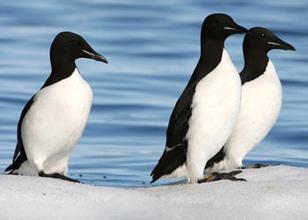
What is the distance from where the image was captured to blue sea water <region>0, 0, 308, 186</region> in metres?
14.4

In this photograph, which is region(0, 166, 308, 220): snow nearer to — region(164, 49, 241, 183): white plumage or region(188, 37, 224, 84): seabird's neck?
region(164, 49, 241, 183): white plumage

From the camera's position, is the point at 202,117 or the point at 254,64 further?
the point at 254,64

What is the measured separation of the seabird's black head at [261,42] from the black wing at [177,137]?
3.94ft

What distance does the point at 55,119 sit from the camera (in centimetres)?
945

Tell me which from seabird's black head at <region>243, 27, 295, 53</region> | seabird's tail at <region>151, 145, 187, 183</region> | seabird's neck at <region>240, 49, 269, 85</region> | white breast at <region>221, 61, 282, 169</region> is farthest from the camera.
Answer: seabird's black head at <region>243, 27, 295, 53</region>

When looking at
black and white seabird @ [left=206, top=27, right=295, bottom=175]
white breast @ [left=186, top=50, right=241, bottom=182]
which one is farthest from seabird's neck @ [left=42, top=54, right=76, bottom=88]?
black and white seabird @ [left=206, top=27, right=295, bottom=175]

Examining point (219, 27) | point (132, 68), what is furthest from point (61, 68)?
point (132, 68)

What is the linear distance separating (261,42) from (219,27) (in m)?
0.89

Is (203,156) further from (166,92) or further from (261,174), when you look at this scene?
(166,92)

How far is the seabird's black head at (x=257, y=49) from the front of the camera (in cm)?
1052

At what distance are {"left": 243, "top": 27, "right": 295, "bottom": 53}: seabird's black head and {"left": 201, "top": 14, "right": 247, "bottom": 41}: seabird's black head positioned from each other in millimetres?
774

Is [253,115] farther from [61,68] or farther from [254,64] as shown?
[61,68]

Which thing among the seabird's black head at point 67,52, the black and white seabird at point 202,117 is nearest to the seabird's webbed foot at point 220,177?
the black and white seabird at point 202,117

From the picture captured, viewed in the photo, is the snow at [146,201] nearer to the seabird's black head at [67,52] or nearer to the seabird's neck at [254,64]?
the seabird's black head at [67,52]
